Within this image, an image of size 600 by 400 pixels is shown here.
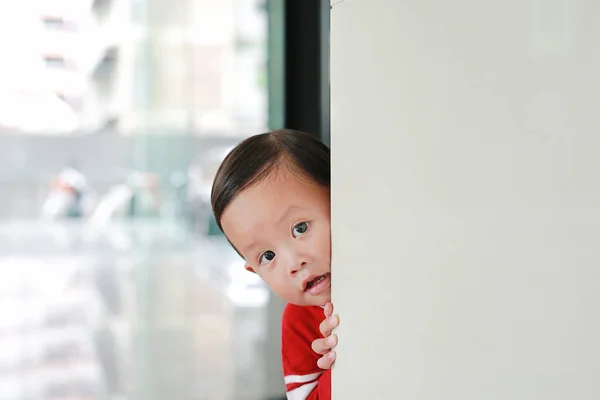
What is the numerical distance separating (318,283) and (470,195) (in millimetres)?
370

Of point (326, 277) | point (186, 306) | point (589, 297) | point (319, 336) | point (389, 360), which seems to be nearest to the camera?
point (589, 297)

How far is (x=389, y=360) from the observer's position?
2.04 ft

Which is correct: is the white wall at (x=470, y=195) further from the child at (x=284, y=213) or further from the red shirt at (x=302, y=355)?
the red shirt at (x=302, y=355)

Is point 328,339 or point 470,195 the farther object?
point 328,339

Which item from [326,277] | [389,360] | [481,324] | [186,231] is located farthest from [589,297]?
[186,231]

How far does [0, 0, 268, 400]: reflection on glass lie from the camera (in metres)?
2.64

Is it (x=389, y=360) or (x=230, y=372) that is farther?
(x=230, y=372)

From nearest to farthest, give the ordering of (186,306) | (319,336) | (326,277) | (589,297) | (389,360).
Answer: (589,297) < (389,360) < (326,277) < (319,336) < (186,306)

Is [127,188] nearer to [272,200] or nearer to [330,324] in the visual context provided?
[272,200]

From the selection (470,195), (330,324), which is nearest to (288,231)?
(330,324)

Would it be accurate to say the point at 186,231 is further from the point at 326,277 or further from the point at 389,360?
the point at 389,360

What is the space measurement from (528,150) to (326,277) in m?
0.43

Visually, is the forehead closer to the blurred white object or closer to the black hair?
the black hair

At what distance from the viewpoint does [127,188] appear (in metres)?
2.70
